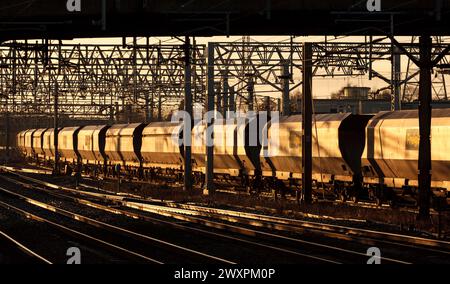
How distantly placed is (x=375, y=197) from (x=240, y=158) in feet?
36.6

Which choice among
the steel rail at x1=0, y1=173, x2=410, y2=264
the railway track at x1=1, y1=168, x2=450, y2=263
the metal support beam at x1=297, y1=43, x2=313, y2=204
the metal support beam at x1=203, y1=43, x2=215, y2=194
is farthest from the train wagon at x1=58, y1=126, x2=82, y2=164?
the metal support beam at x1=297, y1=43, x2=313, y2=204

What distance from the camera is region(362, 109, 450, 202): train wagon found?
94.5 ft

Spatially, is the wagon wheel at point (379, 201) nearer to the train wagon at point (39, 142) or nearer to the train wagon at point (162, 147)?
the train wagon at point (162, 147)

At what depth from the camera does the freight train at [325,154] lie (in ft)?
99.5

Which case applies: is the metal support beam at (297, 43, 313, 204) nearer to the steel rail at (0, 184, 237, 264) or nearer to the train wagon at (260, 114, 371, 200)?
the train wagon at (260, 114, 371, 200)

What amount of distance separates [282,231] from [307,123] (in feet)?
31.3

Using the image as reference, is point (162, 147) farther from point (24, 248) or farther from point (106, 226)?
point (24, 248)

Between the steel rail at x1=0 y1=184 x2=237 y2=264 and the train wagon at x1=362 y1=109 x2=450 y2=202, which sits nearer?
the steel rail at x1=0 y1=184 x2=237 y2=264

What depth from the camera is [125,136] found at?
61.9 meters

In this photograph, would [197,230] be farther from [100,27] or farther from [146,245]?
[100,27]

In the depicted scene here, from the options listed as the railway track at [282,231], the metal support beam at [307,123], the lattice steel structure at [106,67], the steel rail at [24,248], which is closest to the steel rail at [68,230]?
the steel rail at [24,248]

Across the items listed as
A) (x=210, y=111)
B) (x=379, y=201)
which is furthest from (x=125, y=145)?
(x=379, y=201)

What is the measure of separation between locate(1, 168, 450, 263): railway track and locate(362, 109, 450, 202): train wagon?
5.08 m
